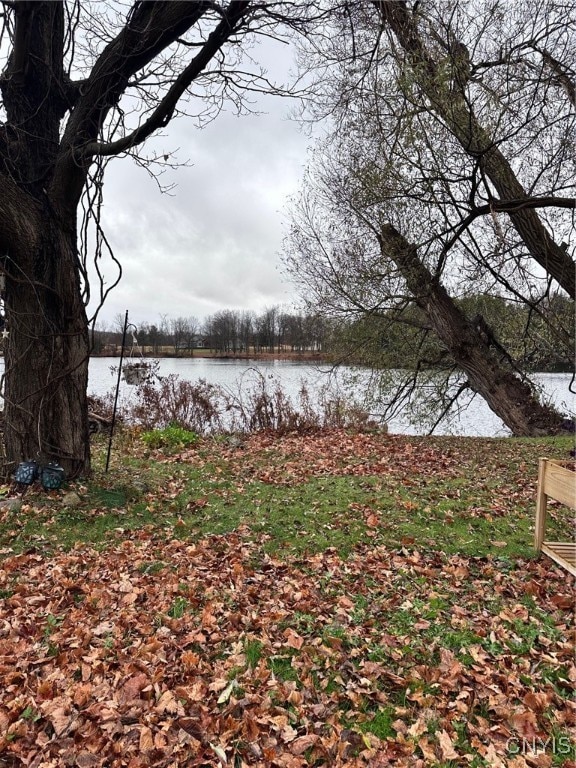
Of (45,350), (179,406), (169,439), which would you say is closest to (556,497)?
(45,350)

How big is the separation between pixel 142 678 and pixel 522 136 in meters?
8.10

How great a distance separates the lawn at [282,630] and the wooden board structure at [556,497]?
141 millimetres

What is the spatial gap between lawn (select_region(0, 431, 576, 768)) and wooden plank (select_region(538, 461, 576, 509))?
59 centimetres

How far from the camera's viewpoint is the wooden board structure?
3.39m

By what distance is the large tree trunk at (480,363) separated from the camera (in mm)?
9023

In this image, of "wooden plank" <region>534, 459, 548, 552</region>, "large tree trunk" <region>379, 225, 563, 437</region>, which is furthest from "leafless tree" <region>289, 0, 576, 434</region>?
"wooden plank" <region>534, 459, 548, 552</region>

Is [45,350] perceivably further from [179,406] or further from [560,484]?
[179,406]

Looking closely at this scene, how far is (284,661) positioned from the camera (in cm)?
261

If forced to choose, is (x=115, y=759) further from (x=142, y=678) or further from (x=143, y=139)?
(x=143, y=139)

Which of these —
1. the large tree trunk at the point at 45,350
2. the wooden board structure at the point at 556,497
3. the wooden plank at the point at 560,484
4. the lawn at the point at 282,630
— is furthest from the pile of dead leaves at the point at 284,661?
the large tree trunk at the point at 45,350

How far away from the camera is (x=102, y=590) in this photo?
3242 millimetres

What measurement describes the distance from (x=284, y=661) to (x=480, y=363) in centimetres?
806

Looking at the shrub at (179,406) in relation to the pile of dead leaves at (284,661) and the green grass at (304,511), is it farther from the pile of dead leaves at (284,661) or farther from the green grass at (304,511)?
the pile of dead leaves at (284,661)

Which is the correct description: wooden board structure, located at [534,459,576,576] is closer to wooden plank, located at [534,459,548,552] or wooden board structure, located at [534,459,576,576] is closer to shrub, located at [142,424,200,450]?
wooden plank, located at [534,459,548,552]
